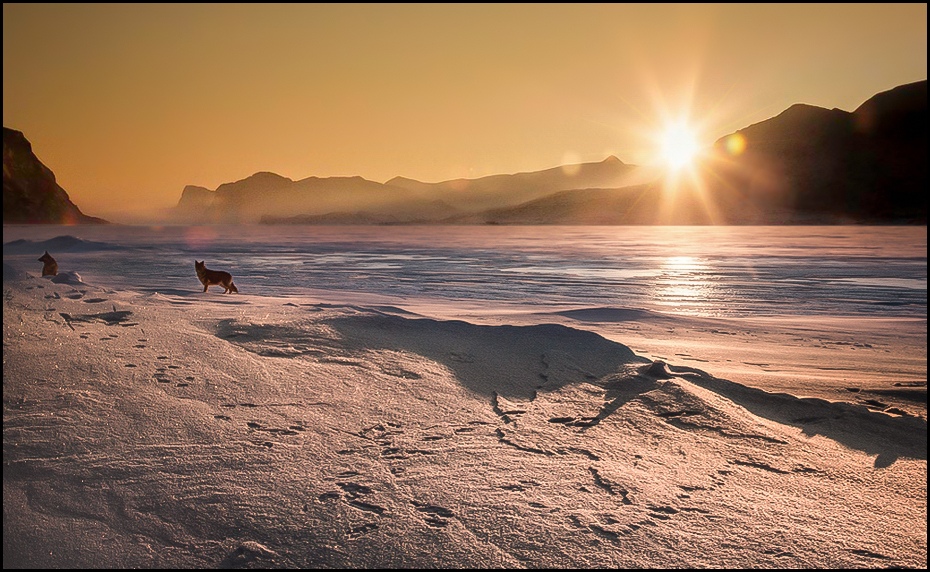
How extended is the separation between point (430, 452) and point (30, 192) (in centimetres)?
18758

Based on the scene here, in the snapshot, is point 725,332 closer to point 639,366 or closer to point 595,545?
point 639,366

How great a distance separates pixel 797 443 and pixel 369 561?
2904 mm

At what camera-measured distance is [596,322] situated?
969 centimetres

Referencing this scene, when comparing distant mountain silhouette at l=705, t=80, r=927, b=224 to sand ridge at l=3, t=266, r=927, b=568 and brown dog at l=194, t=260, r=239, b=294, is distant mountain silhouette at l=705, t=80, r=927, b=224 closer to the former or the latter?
brown dog at l=194, t=260, r=239, b=294

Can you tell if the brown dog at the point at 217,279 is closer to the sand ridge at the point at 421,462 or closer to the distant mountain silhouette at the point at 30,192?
the sand ridge at the point at 421,462

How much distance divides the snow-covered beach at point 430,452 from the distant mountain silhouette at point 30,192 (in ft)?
531

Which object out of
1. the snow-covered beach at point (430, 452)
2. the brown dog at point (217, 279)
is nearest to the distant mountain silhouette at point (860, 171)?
the brown dog at point (217, 279)

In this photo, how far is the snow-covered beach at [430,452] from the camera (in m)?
2.42

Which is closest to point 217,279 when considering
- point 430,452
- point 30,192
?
point 430,452

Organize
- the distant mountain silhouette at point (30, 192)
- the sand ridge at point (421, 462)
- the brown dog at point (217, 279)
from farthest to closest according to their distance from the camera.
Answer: the distant mountain silhouette at point (30, 192), the brown dog at point (217, 279), the sand ridge at point (421, 462)

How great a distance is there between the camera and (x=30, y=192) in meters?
155

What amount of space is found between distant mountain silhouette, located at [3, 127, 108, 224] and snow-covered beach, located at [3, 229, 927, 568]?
16197 centimetres

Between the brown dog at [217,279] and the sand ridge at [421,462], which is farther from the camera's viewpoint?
the brown dog at [217,279]

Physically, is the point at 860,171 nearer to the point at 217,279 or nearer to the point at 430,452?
the point at 217,279
